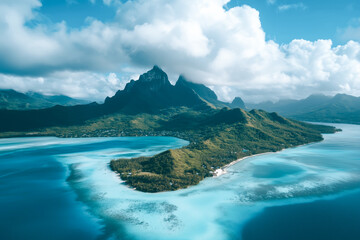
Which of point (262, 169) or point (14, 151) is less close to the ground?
point (14, 151)

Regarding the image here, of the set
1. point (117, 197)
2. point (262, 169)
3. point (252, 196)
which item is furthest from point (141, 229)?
point (262, 169)

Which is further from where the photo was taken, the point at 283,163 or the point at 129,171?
the point at 283,163

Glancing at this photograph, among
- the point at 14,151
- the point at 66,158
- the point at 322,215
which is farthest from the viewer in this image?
the point at 14,151

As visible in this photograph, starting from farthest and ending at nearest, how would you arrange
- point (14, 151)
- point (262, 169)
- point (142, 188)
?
point (14, 151)
point (262, 169)
point (142, 188)

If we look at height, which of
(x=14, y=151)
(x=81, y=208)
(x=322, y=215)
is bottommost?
(x=322, y=215)

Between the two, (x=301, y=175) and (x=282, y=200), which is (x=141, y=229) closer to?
(x=282, y=200)

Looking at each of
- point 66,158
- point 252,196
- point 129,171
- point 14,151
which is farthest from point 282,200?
point 14,151
